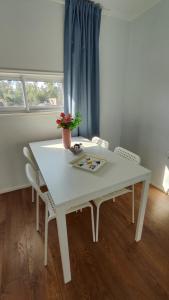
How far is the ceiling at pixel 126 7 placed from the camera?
1944 mm

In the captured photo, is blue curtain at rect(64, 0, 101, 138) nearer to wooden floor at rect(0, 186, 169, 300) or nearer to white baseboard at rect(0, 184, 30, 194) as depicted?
white baseboard at rect(0, 184, 30, 194)

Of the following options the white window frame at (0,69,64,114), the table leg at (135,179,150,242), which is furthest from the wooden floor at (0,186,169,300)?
the white window frame at (0,69,64,114)

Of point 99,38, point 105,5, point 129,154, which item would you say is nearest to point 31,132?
point 129,154

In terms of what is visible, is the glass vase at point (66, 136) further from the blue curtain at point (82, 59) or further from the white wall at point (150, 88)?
the white wall at point (150, 88)

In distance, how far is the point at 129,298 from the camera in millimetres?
1068

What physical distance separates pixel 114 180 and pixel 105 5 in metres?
2.33

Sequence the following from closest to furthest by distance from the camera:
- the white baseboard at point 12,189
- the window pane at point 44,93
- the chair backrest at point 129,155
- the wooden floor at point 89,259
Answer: the wooden floor at point 89,259 → the chair backrest at point 129,155 → the window pane at point 44,93 → the white baseboard at point 12,189

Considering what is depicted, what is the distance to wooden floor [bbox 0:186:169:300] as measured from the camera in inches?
43.7

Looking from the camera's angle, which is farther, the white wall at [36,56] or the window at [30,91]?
the window at [30,91]

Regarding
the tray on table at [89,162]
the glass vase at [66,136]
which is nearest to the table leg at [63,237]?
the tray on table at [89,162]

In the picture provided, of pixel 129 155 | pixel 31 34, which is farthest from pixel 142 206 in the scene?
pixel 31 34

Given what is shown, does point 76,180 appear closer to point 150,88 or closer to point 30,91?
point 30,91

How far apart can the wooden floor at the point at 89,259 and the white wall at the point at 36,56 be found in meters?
0.77

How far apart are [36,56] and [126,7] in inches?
55.0
